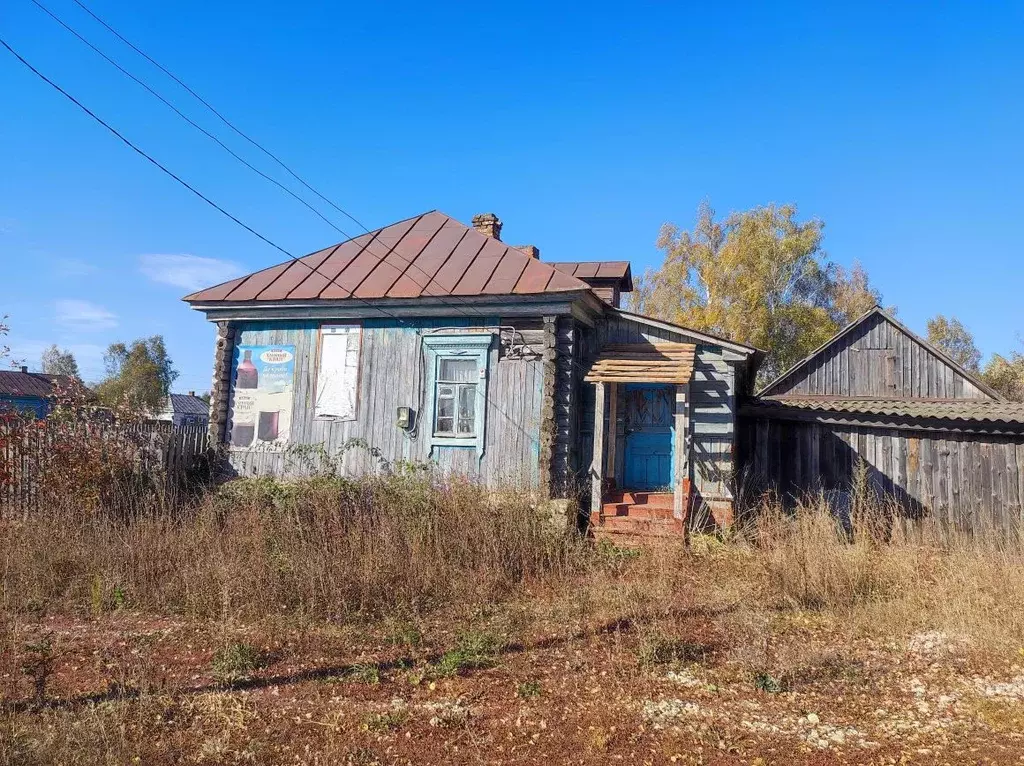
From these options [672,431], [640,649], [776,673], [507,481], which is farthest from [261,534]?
[672,431]

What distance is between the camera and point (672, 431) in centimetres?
1142

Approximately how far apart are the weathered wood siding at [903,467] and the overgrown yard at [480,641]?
112 inches

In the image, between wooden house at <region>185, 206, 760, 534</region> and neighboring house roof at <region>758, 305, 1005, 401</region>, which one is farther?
neighboring house roof at <region>758, 305, 1005, 401</region>

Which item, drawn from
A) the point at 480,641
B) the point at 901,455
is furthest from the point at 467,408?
the point at 901,455

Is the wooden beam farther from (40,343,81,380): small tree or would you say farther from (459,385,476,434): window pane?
(40,343,81,380): small tree

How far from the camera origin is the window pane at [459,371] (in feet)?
36.6

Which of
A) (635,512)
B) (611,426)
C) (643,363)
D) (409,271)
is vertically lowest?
(635,512)

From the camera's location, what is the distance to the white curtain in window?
38.5 feet

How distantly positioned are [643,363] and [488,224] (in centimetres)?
537

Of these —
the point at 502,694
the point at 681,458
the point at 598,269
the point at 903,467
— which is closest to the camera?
the point at 502,694

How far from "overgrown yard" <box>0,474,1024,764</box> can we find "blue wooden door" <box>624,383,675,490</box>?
7.70 ft

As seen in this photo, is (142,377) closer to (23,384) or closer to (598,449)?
(23,384)

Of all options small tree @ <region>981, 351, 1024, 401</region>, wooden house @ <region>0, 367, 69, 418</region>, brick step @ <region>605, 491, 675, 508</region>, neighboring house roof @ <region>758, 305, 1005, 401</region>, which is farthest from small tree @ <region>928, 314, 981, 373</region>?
wooden house @ <region>0, 367, 69, 418</region>

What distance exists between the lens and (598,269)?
14.7 m
